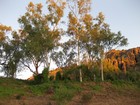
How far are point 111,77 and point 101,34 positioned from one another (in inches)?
244

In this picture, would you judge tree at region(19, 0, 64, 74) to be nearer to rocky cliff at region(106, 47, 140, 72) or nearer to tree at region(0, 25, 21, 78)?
tree at region(0, 25, 21, 78)

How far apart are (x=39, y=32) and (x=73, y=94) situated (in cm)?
1685

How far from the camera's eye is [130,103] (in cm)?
2483

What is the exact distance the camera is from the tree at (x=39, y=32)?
38938 mm

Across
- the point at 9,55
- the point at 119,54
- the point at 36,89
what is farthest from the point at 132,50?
A: the point at 36,89

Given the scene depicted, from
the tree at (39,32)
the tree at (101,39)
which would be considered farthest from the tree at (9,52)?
the tree at (101,39)

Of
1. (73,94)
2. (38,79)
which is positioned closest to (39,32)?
(38,79)

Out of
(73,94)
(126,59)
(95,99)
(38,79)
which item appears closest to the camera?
(73,94)

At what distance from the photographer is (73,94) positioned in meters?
24.6

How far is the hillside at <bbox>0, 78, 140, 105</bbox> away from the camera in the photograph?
2464 centimetres

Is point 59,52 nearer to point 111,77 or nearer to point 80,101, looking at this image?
point 111,77

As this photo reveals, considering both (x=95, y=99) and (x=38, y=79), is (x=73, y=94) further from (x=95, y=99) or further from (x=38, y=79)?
(x=38, y=79)

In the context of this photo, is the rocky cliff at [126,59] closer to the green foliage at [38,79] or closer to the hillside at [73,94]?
the hillside at [73,94]

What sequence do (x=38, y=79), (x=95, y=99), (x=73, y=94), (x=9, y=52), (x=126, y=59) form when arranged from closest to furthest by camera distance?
1. (x=73, y=94)
2. (x=95, y=99)
3. (x=38, y=79)
4. (x=9, y=52)
5. (x=126, y=59)
